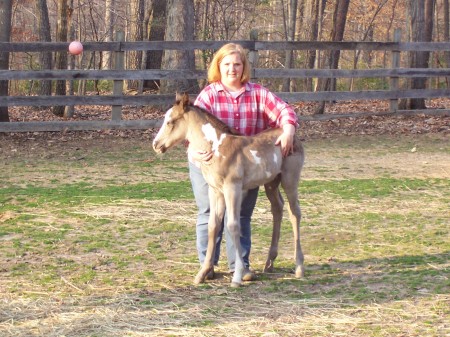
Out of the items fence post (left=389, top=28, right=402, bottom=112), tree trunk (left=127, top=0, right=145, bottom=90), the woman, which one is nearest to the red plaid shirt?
the woman

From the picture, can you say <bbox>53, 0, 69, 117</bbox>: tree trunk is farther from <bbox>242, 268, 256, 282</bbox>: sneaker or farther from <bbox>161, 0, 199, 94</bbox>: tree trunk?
<bbox>242, 268, 256, 282</bbox>: sneaker

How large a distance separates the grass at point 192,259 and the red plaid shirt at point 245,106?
1183 millimetres

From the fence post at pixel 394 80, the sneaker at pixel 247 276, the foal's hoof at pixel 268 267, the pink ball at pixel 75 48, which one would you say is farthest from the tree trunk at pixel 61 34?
the sneaker at pixel 247 276

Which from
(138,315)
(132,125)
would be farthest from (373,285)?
(132,125)

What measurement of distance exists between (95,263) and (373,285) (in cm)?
221

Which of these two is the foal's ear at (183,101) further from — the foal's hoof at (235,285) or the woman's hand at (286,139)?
the foal's hoof at (235,285)

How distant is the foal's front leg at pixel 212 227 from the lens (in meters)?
5.79

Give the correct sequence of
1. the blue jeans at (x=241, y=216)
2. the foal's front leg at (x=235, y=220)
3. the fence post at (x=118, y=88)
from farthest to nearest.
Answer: the fence post at (x=118, y=88) → the blue jeans at (x=241, y=216) → the foal's front leg at (x=235, y=220)

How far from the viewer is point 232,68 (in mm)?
5652

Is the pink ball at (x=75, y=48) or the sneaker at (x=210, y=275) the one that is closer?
the sneaker at (x=210, y=275)

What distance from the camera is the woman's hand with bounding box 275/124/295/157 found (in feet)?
18.5

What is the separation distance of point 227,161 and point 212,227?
1.81ft

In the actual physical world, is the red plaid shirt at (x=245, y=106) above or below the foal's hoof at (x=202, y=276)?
above

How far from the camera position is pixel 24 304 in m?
5.26
